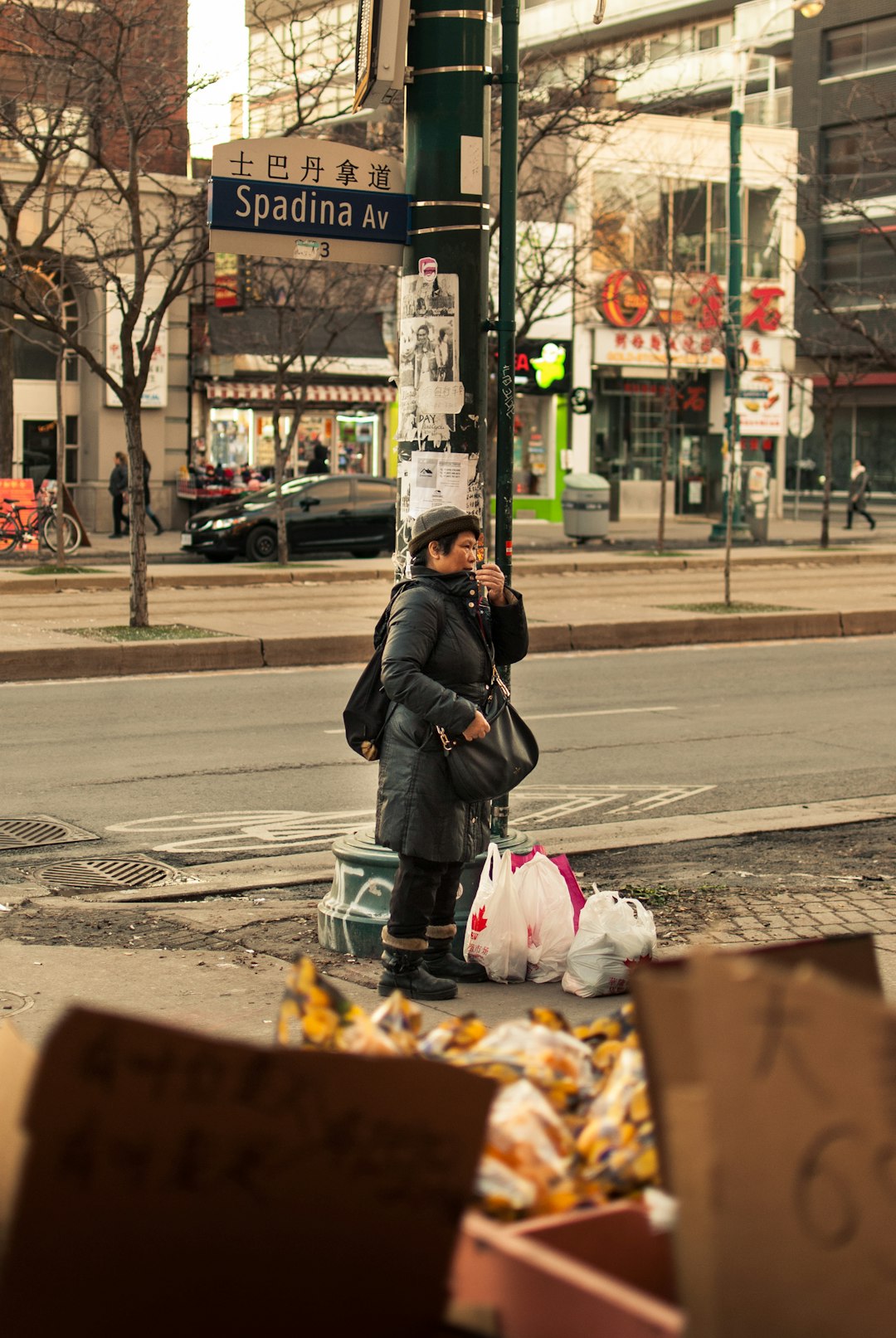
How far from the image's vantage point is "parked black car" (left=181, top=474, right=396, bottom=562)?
2784 cm

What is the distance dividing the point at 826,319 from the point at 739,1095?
58725 mm

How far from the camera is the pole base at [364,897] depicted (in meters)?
6.21

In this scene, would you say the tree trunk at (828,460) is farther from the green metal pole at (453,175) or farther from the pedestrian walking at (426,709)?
the pedestrian walking at (426,709)

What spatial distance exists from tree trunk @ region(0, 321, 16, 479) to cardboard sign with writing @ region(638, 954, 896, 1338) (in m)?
28.9

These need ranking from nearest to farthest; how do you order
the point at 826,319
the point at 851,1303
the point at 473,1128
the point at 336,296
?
the point at 851,1303 → the point at 473,1128 → the point at 336,296 → the point at 826,319

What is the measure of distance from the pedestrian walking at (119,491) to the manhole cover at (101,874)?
24317mm

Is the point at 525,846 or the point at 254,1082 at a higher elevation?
the point at 254,1082

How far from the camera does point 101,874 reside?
768 cm

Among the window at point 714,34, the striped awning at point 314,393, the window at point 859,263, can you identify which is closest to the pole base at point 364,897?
the striped awning at point 314,393

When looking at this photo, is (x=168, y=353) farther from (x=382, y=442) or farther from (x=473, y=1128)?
(x=473, y=1128)

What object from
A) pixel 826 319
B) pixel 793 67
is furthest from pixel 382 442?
pixel 793 67

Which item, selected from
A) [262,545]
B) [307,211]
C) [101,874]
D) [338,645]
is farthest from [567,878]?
[262,545]

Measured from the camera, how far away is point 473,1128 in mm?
1812

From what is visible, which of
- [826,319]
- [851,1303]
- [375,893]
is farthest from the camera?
[826,319]
